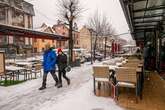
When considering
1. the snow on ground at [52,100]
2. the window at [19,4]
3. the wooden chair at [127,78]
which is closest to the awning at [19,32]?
the snow on ground at [52,100]

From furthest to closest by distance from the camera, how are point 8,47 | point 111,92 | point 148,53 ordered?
point 8,47, point 148,53, point 111,92

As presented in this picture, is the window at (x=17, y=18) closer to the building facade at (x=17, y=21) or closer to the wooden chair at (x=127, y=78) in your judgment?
the building facade at (x=17, y=21)

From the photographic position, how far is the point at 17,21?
51.9 meters

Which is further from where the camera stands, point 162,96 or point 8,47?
point 8,47

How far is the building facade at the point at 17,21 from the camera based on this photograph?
45.8 meters

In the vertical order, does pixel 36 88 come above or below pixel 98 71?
below

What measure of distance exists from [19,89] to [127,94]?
174 inches

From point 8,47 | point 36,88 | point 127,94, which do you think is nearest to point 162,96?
point 127,94

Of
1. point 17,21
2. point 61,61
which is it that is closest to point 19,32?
point 61,61

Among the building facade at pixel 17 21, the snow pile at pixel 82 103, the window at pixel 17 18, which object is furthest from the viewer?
the window at pixel 17 18

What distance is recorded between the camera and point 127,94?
8.42m

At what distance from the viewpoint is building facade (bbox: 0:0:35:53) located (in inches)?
1804

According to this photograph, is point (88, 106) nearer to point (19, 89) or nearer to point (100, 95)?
point (100, 95)

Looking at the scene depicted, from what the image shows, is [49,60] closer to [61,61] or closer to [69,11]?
[61,61]
